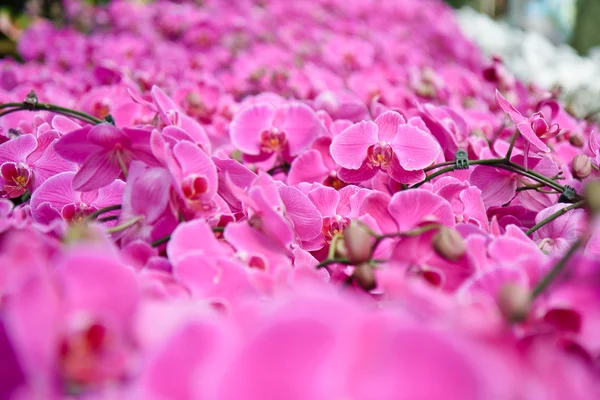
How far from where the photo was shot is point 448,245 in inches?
16.7

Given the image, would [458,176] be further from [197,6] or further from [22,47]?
[197,6]

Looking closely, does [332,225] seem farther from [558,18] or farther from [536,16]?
[536,16]

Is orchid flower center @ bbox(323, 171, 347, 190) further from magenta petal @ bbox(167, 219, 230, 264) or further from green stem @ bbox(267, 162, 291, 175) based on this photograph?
magenta petal @ bbox(167, 219, 230, 264)

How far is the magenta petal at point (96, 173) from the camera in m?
0.58

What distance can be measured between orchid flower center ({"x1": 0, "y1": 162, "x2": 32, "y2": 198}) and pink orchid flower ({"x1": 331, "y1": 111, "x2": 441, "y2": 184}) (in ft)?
1.27

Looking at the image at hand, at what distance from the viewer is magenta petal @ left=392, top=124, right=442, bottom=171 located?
0.67 metres

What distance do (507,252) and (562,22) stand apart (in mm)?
5300

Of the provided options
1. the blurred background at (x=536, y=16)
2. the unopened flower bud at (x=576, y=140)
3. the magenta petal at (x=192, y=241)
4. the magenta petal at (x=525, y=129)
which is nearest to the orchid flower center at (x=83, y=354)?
the magenta petal at (x=192, y=241)

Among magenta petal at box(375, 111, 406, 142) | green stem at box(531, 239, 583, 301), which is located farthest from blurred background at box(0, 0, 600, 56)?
green stem at box(531, 239, 583, 301)

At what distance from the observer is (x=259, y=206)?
19.5 inches

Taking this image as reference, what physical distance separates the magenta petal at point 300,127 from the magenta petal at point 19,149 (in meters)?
0.35

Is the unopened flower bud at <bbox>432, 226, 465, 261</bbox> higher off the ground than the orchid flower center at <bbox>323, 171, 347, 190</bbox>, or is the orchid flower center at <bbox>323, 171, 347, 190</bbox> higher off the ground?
the unopened flower bud at <bbox>432, 226, 465, 261</bbox>

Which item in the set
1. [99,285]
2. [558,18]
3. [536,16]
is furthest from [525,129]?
[536,16]

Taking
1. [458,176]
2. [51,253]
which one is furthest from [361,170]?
[51,253]
